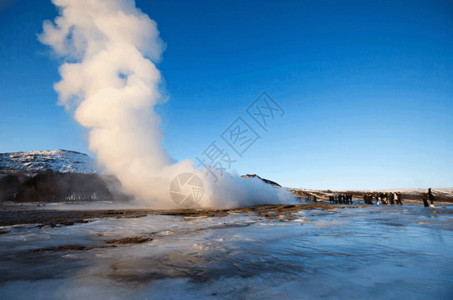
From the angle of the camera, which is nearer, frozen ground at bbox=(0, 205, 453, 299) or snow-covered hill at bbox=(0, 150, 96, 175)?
frozen ground at bbox=(0, 205, 453, 299)

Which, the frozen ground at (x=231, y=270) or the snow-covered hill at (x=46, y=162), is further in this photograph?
the snow-covered hill at (x=46, y=162)

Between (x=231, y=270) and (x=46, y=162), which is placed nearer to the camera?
(x=231, y=270)

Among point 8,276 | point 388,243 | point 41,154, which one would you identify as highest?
point 41,154

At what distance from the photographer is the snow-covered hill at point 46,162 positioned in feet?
487

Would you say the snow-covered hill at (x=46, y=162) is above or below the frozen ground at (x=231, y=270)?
above

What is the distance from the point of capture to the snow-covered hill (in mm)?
148500

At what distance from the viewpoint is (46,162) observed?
169125 mm

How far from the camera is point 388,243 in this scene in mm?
5547

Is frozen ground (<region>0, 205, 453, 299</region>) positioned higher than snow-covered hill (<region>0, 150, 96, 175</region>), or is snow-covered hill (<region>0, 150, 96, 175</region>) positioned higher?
snow-covered hill (<region>0, 150, 96, 175</region>)

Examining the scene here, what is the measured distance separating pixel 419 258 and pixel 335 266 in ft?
6.15

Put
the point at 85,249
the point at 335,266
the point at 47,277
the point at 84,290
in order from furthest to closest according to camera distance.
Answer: the point at 85,249 → the point at 335,266 → the point at 47,277 → the point at 84,290

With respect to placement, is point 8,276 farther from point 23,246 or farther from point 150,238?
point 150,238

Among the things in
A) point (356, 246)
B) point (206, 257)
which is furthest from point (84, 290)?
point (356, 246)

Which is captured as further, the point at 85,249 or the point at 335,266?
the point at 85,249
